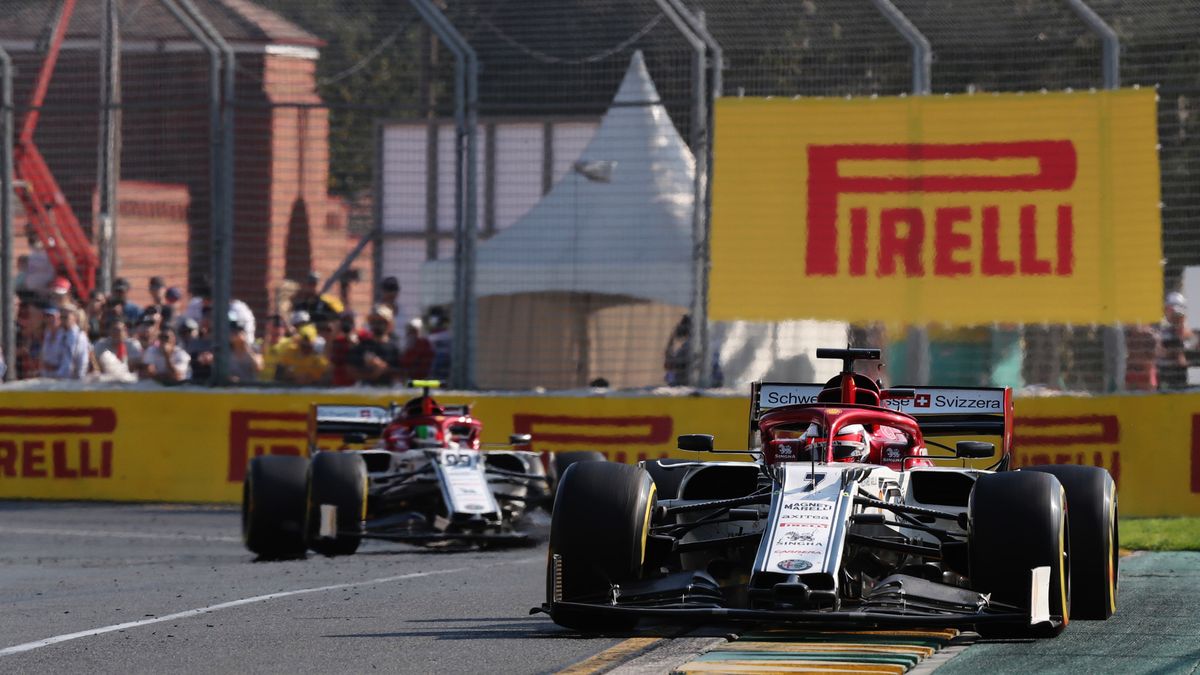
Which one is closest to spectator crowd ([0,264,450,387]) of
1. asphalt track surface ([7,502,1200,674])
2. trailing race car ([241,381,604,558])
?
trailing race car ([241,381,604,558])

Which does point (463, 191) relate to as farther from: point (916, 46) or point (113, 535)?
point (113, 535)

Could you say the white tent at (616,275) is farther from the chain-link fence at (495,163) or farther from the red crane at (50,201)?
the red crane at (50,201)

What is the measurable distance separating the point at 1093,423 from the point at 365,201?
649 cm

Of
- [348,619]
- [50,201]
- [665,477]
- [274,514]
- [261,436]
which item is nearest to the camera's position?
[348,619]

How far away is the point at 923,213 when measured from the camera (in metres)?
16.9

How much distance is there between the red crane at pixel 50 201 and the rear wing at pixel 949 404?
10.4 meters

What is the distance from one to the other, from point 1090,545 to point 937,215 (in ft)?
28.0

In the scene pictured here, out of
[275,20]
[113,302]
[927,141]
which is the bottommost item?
[113,302]

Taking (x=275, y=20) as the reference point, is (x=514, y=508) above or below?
below

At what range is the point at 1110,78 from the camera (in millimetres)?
16531

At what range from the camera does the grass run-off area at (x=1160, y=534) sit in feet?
43.9

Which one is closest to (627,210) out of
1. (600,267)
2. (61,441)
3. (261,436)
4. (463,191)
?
(600,267)

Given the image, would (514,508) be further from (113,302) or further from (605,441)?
(113,302)

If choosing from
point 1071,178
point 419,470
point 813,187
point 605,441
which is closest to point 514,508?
point 419,470
